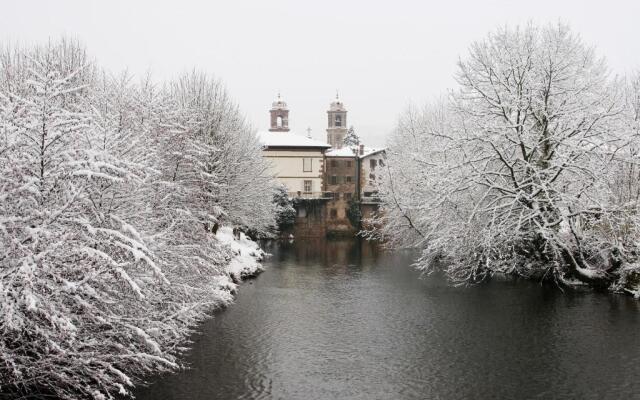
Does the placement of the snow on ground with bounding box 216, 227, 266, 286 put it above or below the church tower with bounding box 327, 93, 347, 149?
below

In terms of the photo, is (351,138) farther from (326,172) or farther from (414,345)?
(414,345)

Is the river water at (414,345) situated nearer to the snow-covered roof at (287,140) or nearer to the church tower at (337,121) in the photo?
the snow-covered roof at (287,140)

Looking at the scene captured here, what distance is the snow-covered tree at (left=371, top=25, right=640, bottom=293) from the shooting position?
22.6 metres

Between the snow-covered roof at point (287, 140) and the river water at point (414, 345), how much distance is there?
3841cm

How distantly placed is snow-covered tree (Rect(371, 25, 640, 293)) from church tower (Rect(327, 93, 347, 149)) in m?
76.1

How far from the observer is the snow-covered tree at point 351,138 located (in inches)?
3950

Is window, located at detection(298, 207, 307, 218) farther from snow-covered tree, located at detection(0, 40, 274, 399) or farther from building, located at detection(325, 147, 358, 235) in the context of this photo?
snow-covered tree, located at detection(0, 40, 274, 399)

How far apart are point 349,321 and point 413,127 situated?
27838 mm

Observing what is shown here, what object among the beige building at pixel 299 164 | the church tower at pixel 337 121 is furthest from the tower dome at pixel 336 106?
the beige building at pixel 299 164

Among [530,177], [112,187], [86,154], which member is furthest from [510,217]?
[86,154]

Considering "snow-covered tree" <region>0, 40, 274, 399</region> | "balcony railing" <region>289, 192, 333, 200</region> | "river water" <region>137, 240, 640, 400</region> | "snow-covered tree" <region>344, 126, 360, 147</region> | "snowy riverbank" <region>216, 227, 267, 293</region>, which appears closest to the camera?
"snow-covered tree" <region>0, 40, 274, 399</region>

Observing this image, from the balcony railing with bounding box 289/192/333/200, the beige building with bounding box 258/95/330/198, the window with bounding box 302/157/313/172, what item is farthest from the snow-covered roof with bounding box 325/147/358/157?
the balcony railing with bounding box 289/192/333/200

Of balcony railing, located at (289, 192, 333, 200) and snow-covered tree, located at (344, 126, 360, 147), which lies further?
snow-covered tree, located at (344, 126, 360, 147)

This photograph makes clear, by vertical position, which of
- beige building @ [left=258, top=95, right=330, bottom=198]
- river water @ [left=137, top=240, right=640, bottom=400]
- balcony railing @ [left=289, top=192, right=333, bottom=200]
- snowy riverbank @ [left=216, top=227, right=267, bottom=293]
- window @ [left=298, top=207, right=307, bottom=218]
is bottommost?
river water @ [left=137, top=240, right=640, bottom=400]
